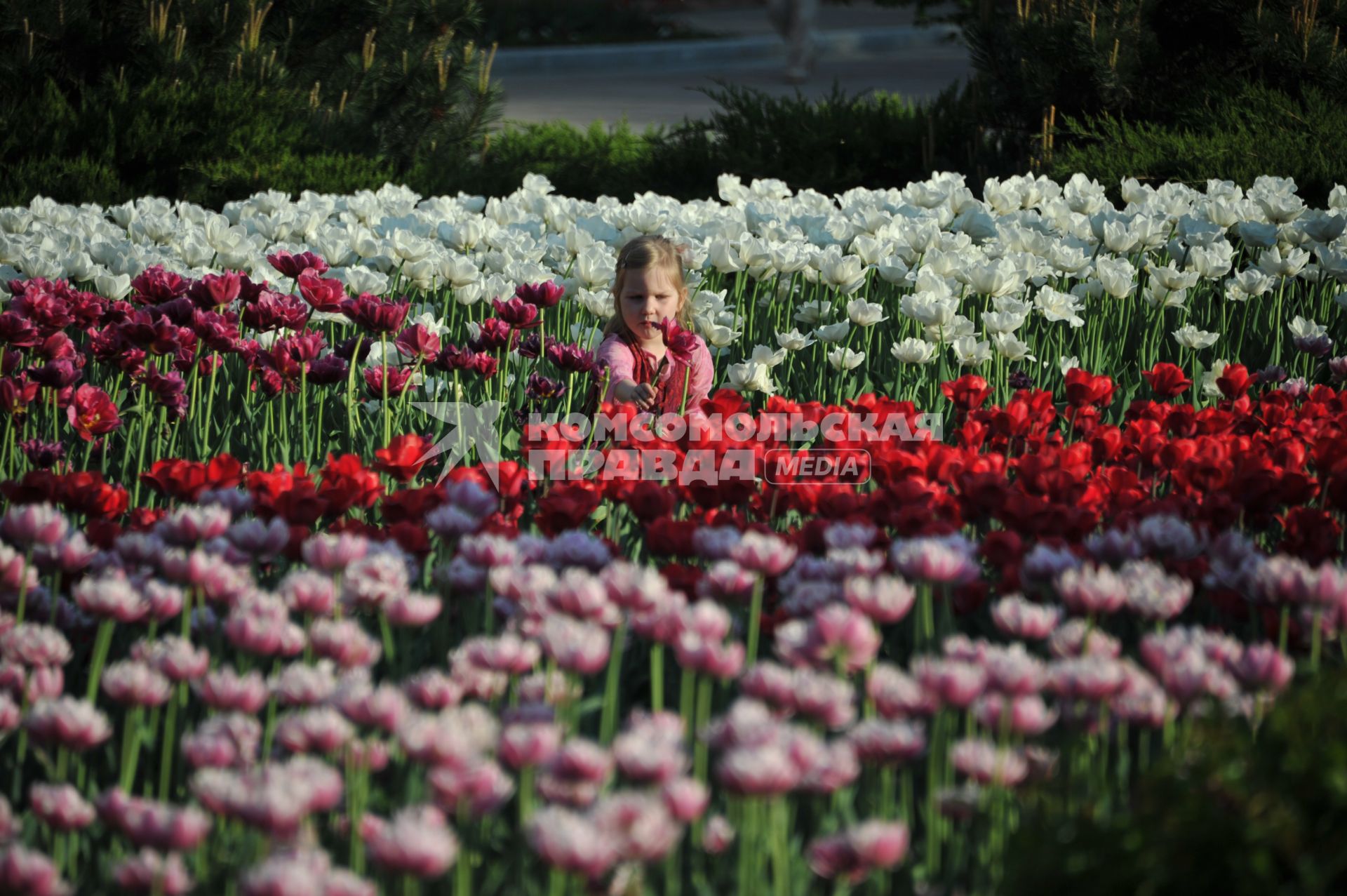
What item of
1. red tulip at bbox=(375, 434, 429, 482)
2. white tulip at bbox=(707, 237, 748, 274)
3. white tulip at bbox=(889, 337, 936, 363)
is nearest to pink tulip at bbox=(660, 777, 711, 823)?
red tulip at bbox=(375, 434, 429, 482)

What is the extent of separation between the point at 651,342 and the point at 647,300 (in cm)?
18

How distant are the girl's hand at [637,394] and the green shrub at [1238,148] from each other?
3.42 metres

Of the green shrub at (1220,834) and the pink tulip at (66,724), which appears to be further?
the pink tulip at (66,724)

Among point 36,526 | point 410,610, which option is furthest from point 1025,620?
point 36,526

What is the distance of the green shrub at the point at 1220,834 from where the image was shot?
1.49 m

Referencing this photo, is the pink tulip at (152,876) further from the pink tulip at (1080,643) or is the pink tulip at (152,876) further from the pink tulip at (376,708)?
the pink tulip at (1080,643)

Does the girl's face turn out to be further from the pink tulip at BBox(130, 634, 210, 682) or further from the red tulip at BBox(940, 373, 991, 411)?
the pink tulip at BBox(130, 634, 210, 682)

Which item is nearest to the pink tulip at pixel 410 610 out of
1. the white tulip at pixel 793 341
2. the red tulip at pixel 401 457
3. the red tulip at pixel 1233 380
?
the red tulip at pixel 401 457

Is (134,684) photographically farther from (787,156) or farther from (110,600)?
(787,156)

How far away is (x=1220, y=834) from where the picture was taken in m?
1.52

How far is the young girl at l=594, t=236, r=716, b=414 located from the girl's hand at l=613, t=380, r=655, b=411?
0.13 feet

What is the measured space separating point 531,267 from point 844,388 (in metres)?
1.13

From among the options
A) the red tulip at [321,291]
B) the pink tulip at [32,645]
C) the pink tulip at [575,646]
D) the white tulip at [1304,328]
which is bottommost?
the white tulip at [1304,328]

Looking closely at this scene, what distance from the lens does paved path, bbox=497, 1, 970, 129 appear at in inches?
680
